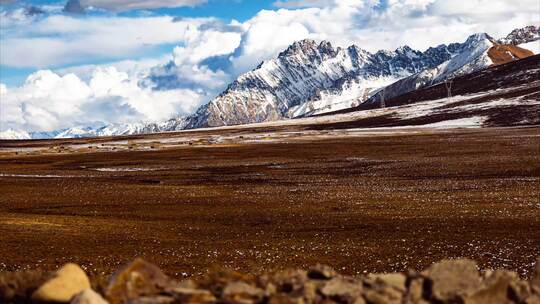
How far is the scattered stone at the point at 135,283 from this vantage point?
46.5ft

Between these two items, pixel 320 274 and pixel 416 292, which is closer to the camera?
pixel 416 292

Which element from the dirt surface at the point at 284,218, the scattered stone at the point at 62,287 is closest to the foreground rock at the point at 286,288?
the scattered stone at the point at 62,287

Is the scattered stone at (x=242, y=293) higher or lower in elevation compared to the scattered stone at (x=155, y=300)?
lower

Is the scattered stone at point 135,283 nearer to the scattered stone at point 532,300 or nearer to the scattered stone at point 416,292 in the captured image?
the scattered stone at point 416,292

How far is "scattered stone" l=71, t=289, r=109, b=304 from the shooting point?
43.1 ft

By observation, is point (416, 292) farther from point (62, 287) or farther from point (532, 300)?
point (62, 287)

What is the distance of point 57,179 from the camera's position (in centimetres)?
8488

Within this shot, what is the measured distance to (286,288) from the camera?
46.9 feet

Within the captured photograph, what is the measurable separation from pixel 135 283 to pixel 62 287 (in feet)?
5.67

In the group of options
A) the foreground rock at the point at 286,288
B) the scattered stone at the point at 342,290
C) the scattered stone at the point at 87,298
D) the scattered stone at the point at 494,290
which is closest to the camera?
the scattered stone at the point at 87,298

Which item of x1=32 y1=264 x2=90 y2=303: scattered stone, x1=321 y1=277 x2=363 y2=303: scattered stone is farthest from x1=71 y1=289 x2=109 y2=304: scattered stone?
x1=321 y1=277 x2=363 y2=303: scattered stone

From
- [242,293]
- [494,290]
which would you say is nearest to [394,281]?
[494,290]

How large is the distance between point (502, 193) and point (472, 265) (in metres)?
41.8

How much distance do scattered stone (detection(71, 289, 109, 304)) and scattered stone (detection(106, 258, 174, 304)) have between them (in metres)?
0.67
